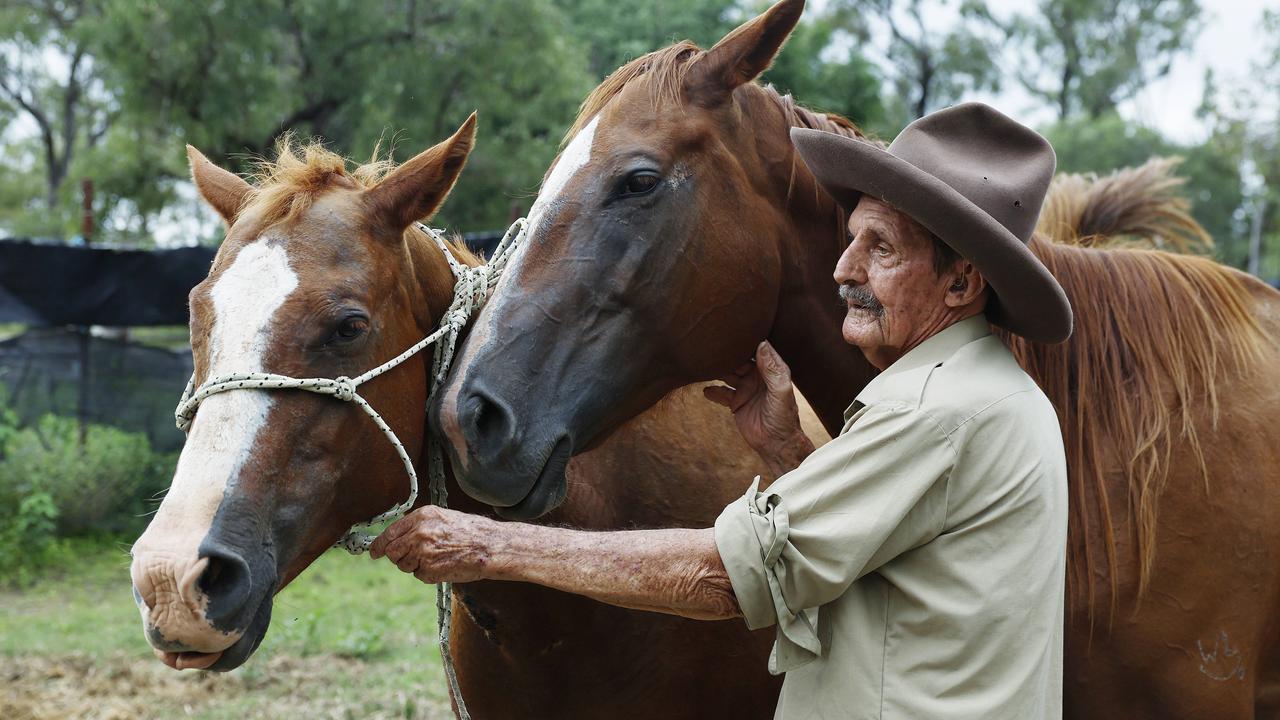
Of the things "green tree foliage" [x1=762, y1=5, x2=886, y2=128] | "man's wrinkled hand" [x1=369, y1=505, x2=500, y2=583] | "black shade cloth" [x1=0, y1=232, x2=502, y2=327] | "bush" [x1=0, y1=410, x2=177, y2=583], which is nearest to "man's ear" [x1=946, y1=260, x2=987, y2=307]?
"man's wrinkled hand" [x1=369, y1=505, x2=500, y2=583]

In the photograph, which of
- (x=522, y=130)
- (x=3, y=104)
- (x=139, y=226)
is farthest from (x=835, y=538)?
(x=3, y=104)

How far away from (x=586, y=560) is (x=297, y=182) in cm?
111

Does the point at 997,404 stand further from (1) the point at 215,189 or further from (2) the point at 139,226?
(2) the point at 139,226

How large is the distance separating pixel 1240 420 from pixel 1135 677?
0.69 meters

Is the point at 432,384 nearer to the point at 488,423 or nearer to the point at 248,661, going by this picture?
the point at 488,423

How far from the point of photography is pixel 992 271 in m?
1.87

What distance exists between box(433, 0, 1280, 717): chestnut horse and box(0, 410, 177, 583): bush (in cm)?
691

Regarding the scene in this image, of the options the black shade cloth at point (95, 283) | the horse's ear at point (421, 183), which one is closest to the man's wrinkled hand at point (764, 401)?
the horse's ear at point (421, 183)

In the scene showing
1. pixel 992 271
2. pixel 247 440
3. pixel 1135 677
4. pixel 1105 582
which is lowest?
pixel 1135 677

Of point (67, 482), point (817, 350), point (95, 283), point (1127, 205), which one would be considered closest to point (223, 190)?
point (817, 350)

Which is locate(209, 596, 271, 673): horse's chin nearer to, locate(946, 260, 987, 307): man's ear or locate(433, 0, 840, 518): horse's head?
locate(433, 0, 840, 518): horse's head

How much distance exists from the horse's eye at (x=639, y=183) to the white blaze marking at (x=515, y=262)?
0.11 meters

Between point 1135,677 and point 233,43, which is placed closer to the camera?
point 1135,677

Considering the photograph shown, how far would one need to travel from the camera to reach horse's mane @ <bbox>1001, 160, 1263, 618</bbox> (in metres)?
2.54
